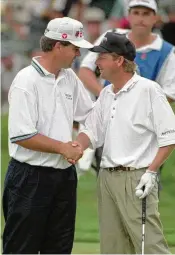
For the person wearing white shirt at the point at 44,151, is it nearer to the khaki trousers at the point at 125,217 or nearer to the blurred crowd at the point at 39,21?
the khaki trousers at the point at 125,217

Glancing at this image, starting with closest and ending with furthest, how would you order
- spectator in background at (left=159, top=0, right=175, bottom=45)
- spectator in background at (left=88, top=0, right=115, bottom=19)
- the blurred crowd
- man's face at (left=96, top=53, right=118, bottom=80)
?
man's face at (left=96, top=53, right=118, bottom=80) → spectator in background at (left=159, top=0, right=175, bottom=45) → the blurred crowd → spectator in background at (left=88, top=0, right=115, bottom=19)

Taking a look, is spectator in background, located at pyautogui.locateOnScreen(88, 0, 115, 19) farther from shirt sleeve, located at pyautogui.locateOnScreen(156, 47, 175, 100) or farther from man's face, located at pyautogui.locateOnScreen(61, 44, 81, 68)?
man's face, located at pyautogui.locateOnScreen(61, 44, 81, 68)

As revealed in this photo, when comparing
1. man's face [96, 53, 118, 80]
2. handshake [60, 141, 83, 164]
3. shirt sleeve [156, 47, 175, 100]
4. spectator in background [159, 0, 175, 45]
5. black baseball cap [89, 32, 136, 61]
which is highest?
black baseball cap [89, 32, 136, 61]

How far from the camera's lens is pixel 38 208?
22.7 ft

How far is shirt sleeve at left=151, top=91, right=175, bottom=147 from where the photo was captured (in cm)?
672

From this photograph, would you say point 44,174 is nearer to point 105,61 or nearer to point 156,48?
point 105,61

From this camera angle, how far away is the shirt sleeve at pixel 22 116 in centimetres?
679

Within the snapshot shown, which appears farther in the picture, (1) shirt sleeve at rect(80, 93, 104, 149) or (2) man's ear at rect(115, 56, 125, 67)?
(1) shirt sleeve at rect(80, 93, 104, 149)

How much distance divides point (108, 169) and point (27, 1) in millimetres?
12083

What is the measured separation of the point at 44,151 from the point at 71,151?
0.19m

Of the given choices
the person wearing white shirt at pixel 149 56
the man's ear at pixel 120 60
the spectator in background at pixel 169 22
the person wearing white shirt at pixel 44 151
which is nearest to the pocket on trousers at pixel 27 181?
the person wearing white shirt at pixel 44 151

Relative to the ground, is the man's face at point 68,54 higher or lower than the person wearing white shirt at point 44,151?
higher

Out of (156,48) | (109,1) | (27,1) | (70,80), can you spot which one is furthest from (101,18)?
(70,80)

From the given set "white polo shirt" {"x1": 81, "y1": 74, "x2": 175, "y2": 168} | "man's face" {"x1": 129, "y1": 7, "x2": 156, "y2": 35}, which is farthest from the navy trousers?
"man's face" {"x1": 129, "y1": 7, "x2": 156, "y2": 35}
